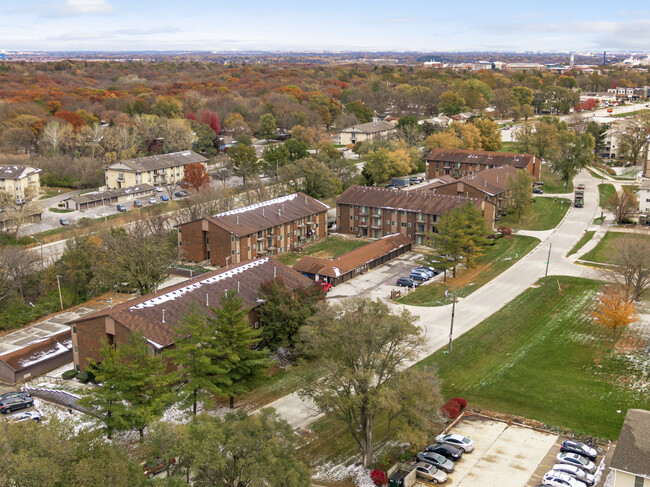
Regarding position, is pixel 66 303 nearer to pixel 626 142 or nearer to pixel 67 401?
pixel 67 401

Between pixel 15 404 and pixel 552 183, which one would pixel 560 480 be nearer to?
pixel 15 404

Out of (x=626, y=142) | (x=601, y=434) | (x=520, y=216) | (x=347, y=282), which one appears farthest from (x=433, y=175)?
(x=601, y=434)

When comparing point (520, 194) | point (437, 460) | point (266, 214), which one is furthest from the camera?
point (520, 194)

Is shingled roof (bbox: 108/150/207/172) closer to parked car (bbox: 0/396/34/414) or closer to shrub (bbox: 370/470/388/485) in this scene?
parked car (bbox: 0/396/34/414)

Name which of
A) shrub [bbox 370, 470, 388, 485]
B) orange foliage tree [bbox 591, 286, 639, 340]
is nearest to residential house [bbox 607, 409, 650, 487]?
shrub [bbox 370, 470, 388, 485]

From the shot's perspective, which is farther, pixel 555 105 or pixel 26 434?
pixel 555 105

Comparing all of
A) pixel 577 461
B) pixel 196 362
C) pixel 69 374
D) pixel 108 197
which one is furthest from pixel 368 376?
pixel 108 197
